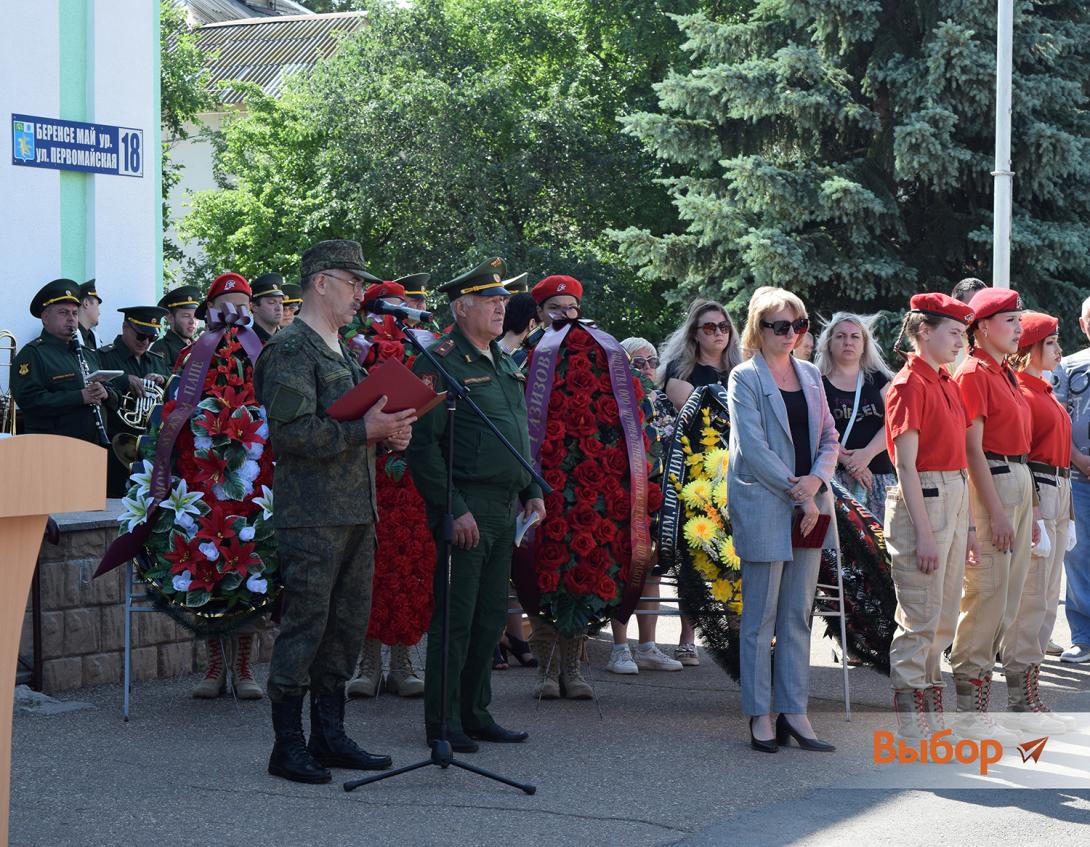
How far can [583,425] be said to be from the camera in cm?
766

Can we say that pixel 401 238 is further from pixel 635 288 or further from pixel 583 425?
pixel 583 425

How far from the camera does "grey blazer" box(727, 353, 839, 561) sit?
6680mm

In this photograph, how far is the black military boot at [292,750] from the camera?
6.02 metres

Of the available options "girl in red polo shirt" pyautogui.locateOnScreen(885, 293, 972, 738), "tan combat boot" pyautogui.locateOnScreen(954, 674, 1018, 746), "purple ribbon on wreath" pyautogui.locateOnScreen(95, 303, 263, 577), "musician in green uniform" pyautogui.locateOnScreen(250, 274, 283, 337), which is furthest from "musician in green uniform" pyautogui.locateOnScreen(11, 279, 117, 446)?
"tan combat boot" pyautogui.locateOnScreen(954, 674, 1018, 746)

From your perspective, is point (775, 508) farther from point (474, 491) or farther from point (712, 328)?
point (712, 328)

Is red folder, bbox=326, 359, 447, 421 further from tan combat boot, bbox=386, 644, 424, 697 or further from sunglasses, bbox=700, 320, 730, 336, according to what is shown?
sunglasses, bbox=700, 320, 730, 336

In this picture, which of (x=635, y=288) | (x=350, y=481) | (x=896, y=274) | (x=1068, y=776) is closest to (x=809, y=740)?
→ (x=1068, y=776)

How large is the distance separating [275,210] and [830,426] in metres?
30.2

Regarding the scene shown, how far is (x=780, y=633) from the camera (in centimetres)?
683

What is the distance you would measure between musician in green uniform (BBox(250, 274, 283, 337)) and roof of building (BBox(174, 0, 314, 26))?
51.2 m

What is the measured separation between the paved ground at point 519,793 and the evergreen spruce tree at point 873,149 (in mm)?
15739

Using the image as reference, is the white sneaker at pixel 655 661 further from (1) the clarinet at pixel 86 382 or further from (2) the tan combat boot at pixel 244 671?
(1) the clarinet at pixel 86 382

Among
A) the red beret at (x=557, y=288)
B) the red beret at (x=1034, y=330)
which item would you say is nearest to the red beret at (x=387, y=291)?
the red beret at (x=557, y=288)

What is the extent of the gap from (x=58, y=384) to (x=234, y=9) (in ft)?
191
